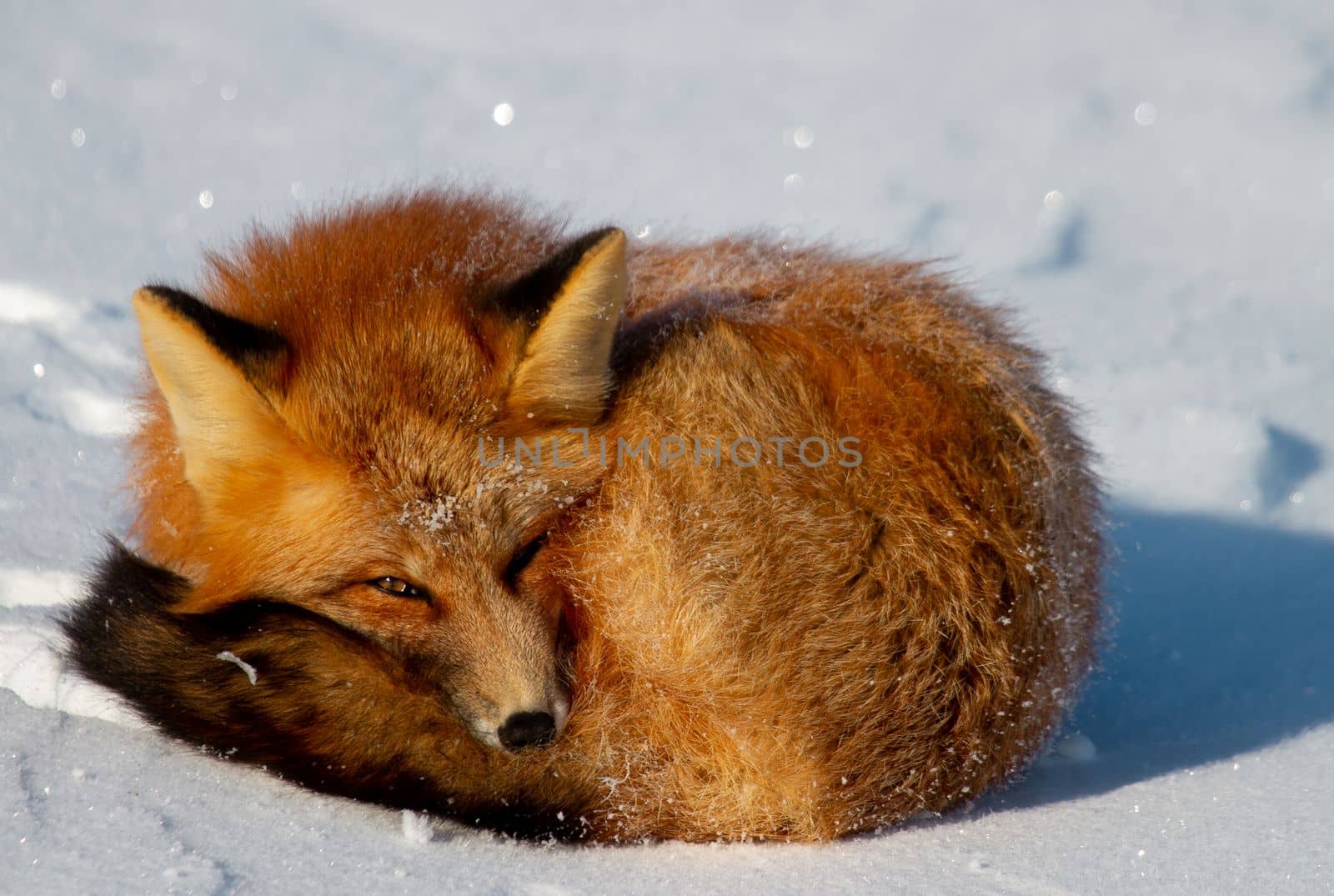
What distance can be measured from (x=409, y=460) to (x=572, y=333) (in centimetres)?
40

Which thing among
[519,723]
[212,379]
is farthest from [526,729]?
[212,379]

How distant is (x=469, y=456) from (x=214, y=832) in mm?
809

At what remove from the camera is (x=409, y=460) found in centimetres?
218

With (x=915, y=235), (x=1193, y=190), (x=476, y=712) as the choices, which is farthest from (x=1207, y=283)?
(x=476, y=712)

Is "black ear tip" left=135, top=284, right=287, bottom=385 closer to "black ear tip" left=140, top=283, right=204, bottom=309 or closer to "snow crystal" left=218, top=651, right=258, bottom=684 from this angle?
"black ear tip" left=140, top=283, right=204, bottom=309

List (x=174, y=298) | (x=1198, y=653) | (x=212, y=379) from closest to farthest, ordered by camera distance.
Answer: (x=174, y=298), (x=212, y=379), (x=1198, y=653)

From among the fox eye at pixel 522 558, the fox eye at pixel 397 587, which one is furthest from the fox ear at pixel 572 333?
the fox eye at pixel 397 587

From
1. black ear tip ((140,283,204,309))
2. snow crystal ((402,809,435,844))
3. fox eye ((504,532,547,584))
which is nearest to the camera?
black ear tip ((140,283,204,309))

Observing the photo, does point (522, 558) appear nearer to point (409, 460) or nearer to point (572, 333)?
point (409, 460)

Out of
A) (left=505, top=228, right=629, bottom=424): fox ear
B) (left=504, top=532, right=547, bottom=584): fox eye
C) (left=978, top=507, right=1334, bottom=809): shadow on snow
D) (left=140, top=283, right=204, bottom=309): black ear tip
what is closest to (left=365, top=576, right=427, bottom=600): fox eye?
(left=504, top=532, right=547, bottom=584): fox eye

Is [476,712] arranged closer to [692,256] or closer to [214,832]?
[214,832]

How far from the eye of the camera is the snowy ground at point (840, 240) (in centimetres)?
212

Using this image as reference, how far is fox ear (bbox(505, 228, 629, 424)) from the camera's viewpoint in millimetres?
2238

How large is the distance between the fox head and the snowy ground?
0.37 meters
